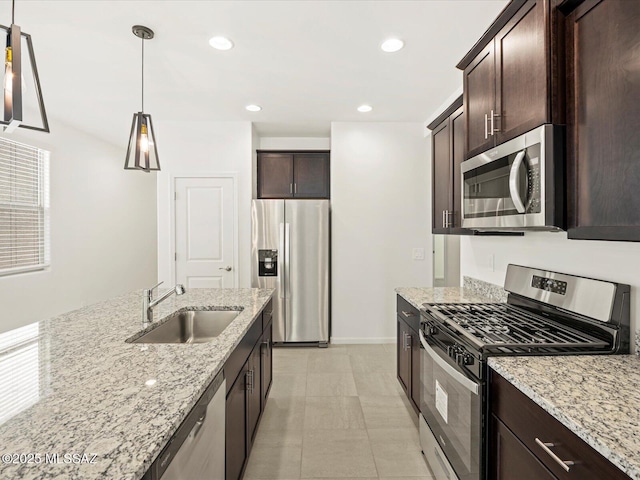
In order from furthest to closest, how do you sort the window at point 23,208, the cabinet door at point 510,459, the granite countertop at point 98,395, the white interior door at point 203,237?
the white interior door at point 203,237
the window at point 23,208
the cabinet door at point 510,459
the granite countertop at point 98,395

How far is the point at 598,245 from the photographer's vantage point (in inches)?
60.6

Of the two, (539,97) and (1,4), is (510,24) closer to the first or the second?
(539,97)

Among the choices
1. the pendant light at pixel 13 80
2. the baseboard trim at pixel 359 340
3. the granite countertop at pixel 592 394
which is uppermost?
the pendant light at pixel 13 80

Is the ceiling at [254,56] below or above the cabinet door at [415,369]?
above

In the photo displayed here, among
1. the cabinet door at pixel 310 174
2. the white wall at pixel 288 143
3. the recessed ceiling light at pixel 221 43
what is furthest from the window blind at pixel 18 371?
the white wall at pixel 288 143

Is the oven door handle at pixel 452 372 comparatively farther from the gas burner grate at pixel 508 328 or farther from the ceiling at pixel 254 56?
the ceiling at pixel 254 56

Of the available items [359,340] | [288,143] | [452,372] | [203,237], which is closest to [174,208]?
[203,237]

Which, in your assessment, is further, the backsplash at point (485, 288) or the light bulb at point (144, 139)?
the backsplash at point (485, 288)

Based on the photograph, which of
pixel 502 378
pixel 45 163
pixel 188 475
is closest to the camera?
pixel 188 475

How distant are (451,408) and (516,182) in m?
1.08

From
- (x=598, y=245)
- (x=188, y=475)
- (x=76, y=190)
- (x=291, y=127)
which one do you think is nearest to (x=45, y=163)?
(x=76, y=190)

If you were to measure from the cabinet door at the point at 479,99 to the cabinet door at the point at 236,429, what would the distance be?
1809 millimetres

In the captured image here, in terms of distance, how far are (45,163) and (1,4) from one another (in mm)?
2478

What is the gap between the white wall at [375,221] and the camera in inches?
164
